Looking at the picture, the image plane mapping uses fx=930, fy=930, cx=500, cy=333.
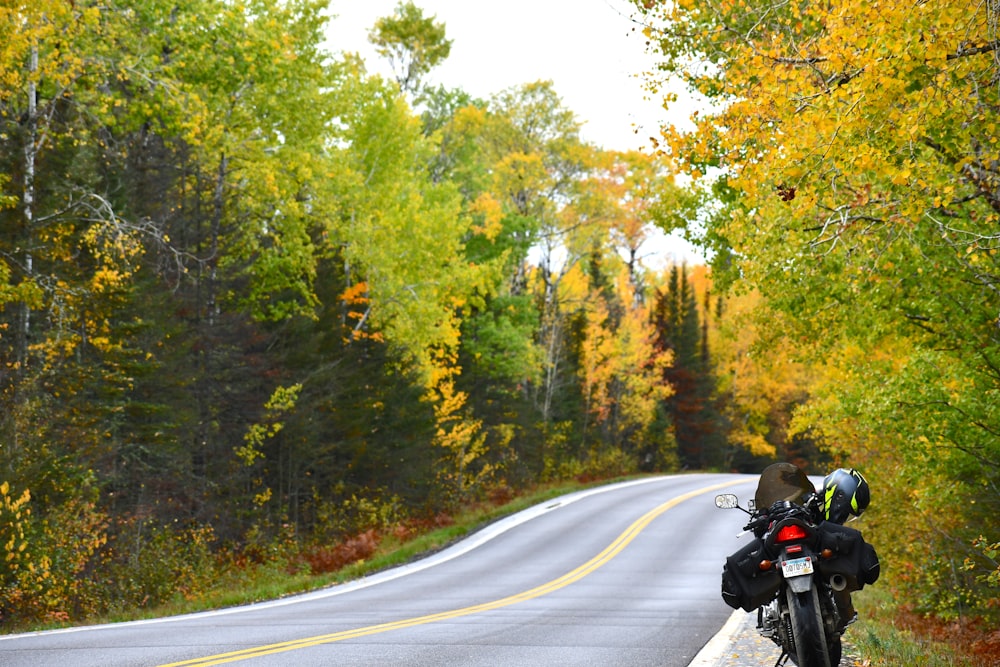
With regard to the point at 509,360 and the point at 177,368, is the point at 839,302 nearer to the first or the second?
the point at 177,368

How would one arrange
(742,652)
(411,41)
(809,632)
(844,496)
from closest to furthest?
(809,632) < (844,496) < (742,652) < (411,41)

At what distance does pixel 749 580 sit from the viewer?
242 inches

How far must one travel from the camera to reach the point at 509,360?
1427 inches

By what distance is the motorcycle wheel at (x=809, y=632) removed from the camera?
5.82 m

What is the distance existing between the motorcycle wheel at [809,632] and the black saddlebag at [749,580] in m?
0.21

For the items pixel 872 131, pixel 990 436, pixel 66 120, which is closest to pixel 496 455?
pixel 66 120

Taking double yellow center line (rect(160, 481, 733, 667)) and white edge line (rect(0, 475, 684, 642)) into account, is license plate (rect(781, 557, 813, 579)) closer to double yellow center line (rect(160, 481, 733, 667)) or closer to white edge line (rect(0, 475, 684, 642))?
double yellow center line (rect(160, 481, 733, 667))

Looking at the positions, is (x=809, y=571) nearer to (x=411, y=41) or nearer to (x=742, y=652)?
(x=742, y=652)

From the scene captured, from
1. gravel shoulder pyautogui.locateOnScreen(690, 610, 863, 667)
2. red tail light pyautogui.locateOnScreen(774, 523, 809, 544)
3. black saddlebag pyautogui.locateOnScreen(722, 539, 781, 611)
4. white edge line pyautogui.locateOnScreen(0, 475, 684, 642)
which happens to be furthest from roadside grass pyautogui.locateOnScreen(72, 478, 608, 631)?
red tail light pyautogui.locateOnScreen(774, 523, 809, 544)

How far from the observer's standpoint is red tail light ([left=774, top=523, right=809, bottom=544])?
235 inches

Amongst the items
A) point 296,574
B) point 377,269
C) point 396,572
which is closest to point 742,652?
point 396,572

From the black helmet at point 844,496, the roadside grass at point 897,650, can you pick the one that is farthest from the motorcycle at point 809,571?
the roadside grass at point 897,650

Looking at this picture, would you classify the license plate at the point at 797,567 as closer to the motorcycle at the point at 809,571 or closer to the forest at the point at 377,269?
the motorcycle at the point at 809,571

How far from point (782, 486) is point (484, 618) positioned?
6485 millimetres
